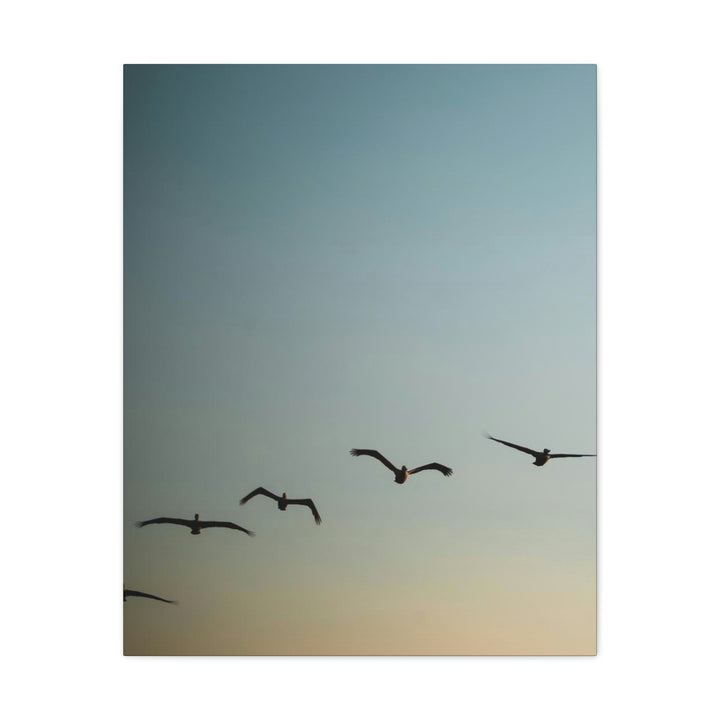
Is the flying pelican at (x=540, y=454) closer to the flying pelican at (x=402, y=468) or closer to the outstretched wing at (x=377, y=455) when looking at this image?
the flying pelican at (x=402, y=468)

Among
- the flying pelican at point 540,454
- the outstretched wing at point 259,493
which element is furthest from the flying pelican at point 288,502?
the flying pelican at point 540,454

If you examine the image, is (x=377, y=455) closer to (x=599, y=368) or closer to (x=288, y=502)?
(x=288, y=502)

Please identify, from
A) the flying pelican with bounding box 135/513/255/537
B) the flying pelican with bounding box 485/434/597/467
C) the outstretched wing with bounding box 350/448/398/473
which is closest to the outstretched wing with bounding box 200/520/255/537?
the flying pelican with bounding box 135/513/255/537

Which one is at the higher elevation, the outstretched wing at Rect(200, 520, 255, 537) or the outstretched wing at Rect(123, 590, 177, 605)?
the outstretched wing at Rect(200, 520, 255, 537)

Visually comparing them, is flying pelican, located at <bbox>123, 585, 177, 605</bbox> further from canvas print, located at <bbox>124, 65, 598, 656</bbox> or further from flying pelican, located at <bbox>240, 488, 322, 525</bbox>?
flying pelican, located at <bbox>240, 488, 322, 525</bbox>

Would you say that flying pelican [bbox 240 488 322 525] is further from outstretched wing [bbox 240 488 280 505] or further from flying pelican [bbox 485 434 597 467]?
flying pelican [bbox 485 434 597 467]

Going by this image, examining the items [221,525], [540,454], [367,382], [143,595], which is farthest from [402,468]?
[143,595]

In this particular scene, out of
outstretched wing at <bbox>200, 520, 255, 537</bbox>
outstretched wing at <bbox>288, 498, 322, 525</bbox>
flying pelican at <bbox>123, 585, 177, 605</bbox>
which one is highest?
outstretched wing at <bbox>288, 498, 322, 525</bbox>

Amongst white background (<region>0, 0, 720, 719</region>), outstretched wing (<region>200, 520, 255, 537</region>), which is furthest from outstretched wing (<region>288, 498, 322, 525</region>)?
white background (<region>0, 0, 720, 719</region>)
